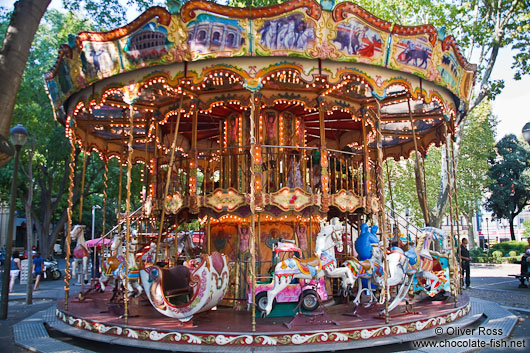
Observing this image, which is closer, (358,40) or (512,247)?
(358,40)

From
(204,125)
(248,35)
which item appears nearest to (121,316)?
(248,35)

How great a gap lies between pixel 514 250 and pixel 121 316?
38.8 meters

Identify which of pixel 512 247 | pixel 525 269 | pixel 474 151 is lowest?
pixel 512 247

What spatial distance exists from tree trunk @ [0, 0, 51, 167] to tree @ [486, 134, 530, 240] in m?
39.0

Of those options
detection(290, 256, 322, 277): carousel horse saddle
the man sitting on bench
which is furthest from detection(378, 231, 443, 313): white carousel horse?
the man sitting on bench

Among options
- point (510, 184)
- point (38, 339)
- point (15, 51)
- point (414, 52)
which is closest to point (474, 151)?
point (510, 184)

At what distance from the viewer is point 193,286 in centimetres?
877

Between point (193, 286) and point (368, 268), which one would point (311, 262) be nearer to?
point (368, 268)

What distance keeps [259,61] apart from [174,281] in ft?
17.2

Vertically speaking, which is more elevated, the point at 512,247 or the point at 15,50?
the point at 15,50

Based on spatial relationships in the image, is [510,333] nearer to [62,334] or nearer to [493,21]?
[62,334]

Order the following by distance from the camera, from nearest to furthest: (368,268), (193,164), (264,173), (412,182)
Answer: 1. (368,268)
2. (193,164)
3. (264,173)
4. (412,182)

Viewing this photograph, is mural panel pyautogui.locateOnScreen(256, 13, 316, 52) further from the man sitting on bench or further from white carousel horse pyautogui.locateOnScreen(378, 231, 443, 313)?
the man sitting on bench

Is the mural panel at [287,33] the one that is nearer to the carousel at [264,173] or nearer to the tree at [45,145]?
the carousel at [264,173]
